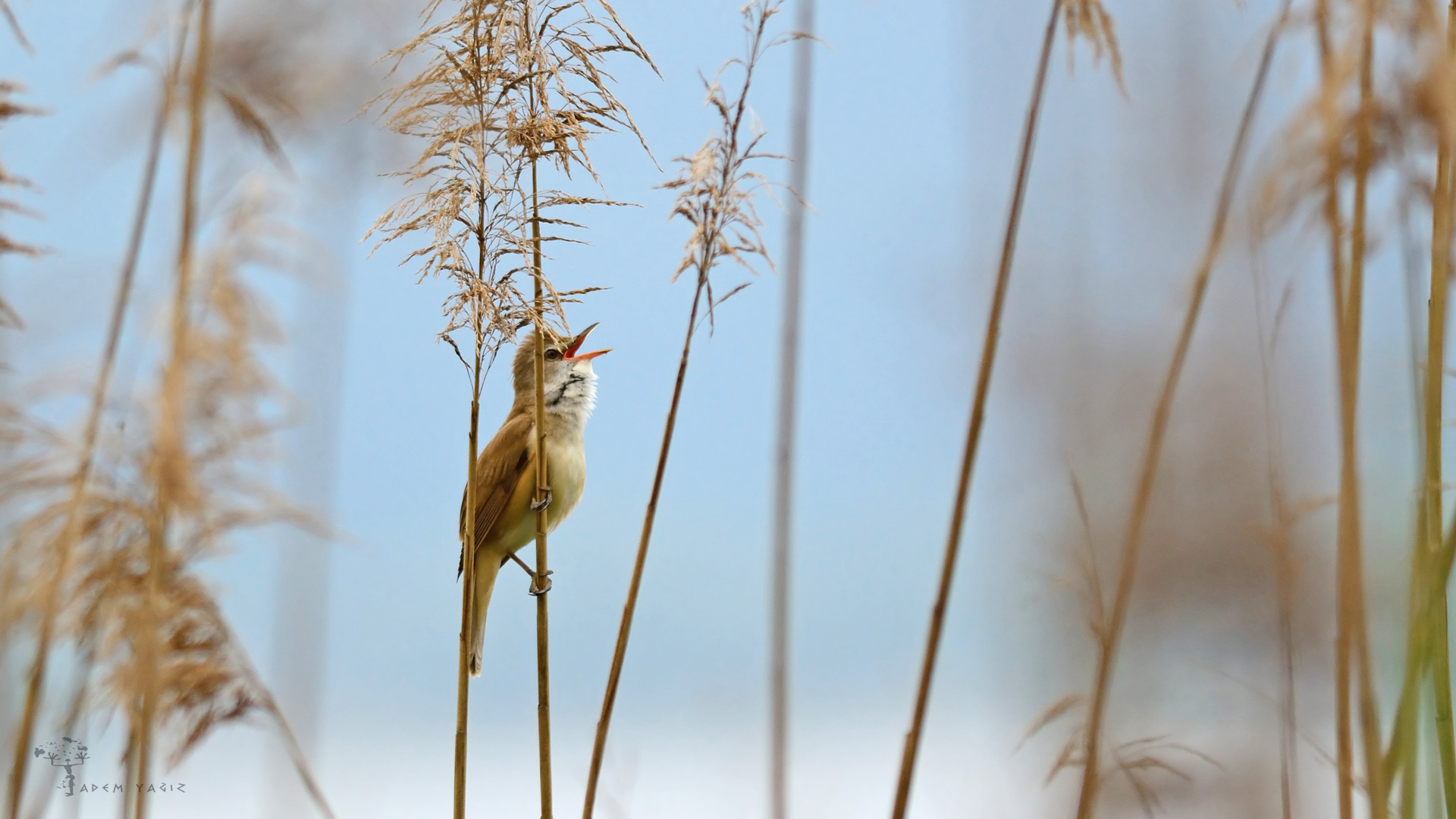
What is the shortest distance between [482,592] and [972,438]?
2147 mm

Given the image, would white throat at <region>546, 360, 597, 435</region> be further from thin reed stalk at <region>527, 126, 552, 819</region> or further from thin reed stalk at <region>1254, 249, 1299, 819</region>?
thin reed stalk at <region>1254, 249, 1299, 819</region>

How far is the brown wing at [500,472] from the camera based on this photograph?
2.93 metres

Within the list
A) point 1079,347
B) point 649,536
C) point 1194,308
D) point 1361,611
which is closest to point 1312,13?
point 1194,308

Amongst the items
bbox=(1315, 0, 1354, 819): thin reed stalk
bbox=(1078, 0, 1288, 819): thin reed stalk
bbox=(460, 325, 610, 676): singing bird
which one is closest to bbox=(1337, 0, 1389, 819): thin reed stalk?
bbox=(1315, 0, 1354, 819): thin reed stalk

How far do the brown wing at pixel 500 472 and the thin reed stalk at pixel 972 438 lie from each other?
1.74 metres

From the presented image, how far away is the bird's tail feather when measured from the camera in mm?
2744

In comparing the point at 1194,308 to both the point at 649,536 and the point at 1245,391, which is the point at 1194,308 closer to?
the point at 649,536

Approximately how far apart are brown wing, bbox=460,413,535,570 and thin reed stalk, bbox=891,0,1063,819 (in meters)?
1.74

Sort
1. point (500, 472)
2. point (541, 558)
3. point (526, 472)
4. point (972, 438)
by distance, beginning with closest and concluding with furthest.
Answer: point (972, 438) → point (541, 558) → point (526, 472) → point (500, 472)

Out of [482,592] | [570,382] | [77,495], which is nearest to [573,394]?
[570,382]

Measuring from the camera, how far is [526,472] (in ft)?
9.59

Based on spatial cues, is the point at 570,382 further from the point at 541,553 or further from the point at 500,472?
the point at 541,553

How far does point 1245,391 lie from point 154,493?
11.3 ft

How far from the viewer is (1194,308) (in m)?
1.34
